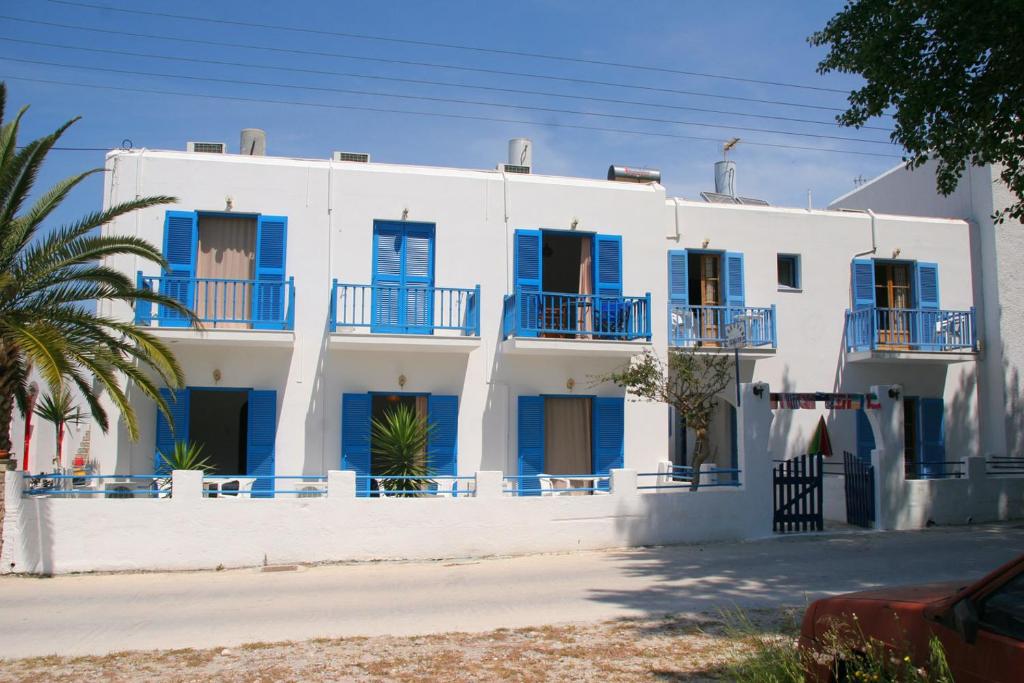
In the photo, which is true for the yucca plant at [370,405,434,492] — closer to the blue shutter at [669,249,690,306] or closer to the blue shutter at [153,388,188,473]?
the blue shutter at [153,388,188,473]

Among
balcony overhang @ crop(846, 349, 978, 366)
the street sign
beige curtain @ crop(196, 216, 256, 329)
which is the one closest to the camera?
beige curtain @ crop(196, 216, 256, 329)

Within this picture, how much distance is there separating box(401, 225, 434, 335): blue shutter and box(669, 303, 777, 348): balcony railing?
5.28 metres

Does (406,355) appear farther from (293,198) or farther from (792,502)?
(792,502)

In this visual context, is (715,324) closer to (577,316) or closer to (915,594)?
(577,316)

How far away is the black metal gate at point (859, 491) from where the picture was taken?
16797 mm

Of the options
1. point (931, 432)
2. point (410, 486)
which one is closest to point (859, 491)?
point (931, 432)

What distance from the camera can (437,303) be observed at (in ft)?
55.1

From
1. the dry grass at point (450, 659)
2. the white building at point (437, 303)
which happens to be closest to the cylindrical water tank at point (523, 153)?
the white building at point (437, 303)

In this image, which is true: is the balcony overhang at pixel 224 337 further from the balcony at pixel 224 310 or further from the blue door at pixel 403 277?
the blue door at pixel 403 277

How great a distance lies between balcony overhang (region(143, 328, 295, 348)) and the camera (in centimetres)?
1527

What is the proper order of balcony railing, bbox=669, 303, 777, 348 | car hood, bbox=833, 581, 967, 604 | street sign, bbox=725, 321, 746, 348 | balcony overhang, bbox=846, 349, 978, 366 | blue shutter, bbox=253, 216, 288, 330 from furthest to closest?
balcony overhang, bbox=846, 349, 978, 366
balcony railing, bbox=669, 303, 777, 348
street sign, bbox=725, 321, 746, 348
blue shutter, bbox=253, 216, 288, 330
car hood, bbox=833, 581, 967, 604

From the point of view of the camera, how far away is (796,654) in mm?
5855

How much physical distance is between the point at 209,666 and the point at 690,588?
19.9 feet

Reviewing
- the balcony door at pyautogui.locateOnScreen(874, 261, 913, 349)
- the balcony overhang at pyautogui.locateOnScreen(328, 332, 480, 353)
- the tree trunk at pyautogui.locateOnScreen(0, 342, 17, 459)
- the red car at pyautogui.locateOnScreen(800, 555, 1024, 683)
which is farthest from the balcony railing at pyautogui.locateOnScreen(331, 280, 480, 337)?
the red car at pyautogui.locateOnScreen(800, 555, 1024, 683)
